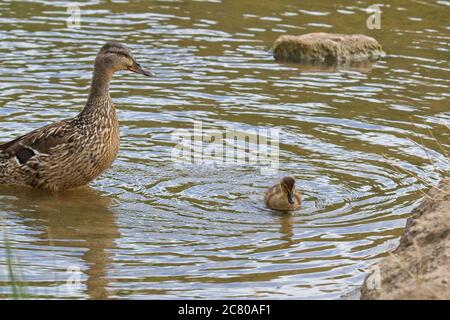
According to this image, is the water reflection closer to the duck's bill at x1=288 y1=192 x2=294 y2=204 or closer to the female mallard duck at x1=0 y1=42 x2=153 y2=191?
the female mallard duck at x1=0 y1=42 x2=153 y2=191

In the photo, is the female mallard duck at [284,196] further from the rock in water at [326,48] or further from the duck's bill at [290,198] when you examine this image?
the rock in water at [326,48]

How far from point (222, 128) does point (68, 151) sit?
2.45m

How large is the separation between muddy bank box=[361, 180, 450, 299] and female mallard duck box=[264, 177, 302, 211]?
1.80 metres

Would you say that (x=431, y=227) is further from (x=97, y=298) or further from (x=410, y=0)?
(x=410, y=0)

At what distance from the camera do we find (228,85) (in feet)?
51.5

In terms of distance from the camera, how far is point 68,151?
12219 millimetres

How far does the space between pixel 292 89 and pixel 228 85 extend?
91 cm

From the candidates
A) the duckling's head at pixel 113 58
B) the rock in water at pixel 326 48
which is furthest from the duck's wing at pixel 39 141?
the rock in water at pixel 326 48

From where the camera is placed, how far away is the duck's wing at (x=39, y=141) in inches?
483

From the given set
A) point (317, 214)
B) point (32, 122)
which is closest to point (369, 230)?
point (317, 214)

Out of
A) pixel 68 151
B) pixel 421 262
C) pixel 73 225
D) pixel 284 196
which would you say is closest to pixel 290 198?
pixel 284 196

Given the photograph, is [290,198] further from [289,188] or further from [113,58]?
[113,58]

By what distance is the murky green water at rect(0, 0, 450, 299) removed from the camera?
32.0 ft
